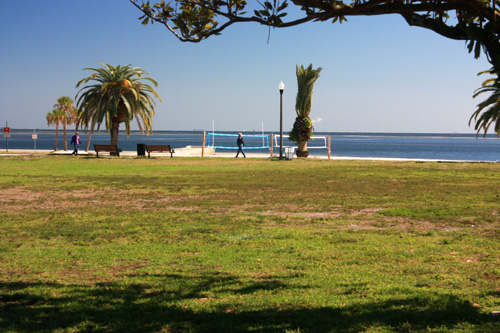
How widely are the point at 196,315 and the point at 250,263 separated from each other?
1899 millimetres

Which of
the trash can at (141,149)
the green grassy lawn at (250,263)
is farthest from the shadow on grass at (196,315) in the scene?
the trash can at (141,149)

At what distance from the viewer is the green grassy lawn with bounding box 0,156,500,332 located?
431 centimetres

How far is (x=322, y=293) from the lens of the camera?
5.00 meters

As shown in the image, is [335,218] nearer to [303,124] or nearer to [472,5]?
[472,5]

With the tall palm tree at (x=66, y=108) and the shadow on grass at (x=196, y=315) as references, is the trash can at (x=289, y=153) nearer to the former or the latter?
the shadow on grass at (x=196, y=315)

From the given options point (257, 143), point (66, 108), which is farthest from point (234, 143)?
point (66, 108)

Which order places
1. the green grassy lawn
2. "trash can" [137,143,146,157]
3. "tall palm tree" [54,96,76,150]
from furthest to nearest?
"tall palm tree" [54,96,76,150], "trash can" [137,143,146,157], the green grassy lawn

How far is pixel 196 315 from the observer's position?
439 centimetres

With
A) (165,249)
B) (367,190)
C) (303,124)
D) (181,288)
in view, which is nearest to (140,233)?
(165,249)

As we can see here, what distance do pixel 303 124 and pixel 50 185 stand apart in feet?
63.8

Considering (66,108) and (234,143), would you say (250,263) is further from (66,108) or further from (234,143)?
(234,143)

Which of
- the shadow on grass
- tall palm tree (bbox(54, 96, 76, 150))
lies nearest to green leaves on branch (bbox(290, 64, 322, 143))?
the shadow on grass

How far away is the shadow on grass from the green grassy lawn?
2cm

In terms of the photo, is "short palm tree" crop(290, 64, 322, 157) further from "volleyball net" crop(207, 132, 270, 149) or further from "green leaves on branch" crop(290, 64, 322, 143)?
"volleyball net" crop(207, 132, 270, 149)
